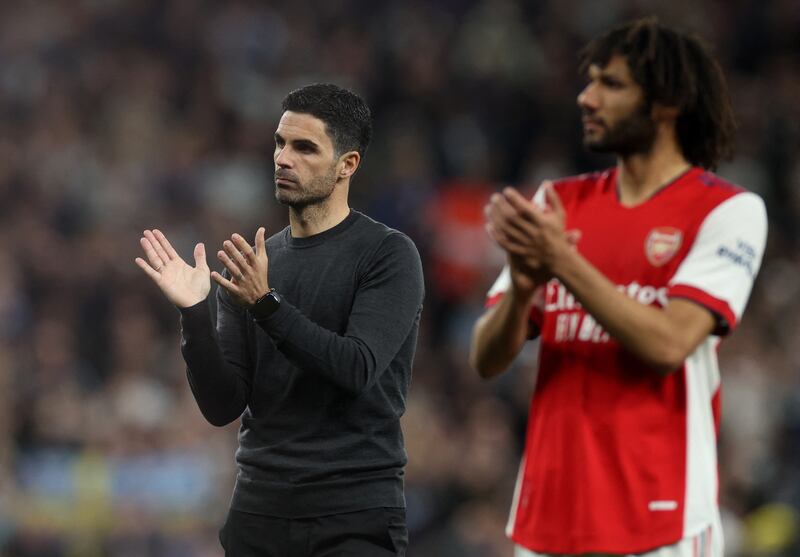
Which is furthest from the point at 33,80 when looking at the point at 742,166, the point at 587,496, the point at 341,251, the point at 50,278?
the point at 587,496

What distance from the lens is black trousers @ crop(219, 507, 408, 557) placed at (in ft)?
13.3

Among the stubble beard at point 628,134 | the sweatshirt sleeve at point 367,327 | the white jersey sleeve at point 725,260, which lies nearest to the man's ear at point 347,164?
the sweatshirt sleeve at point 367,327

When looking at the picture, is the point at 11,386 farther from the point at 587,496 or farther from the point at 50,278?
the point at 587,496

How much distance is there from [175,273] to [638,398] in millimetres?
1430

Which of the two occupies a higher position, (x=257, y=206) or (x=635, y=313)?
(x=257, y=206)

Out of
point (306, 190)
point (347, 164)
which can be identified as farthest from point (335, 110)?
point (306, 190)

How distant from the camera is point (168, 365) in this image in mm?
10219

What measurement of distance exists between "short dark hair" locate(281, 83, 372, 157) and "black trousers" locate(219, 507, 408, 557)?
42.6 inches

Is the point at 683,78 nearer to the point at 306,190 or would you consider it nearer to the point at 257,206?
the point at 306,190

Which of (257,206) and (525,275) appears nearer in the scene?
(525,275)

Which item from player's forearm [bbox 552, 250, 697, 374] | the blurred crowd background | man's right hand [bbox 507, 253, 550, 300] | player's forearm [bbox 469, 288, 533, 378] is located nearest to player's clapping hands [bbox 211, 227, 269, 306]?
player's forearm [bbox 469, 288, 533, 378]

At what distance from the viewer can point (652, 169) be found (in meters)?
3.72

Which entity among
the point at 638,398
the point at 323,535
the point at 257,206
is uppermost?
the point at 257,206

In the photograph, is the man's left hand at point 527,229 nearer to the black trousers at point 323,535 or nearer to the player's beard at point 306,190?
the player's beard at point 306,190
